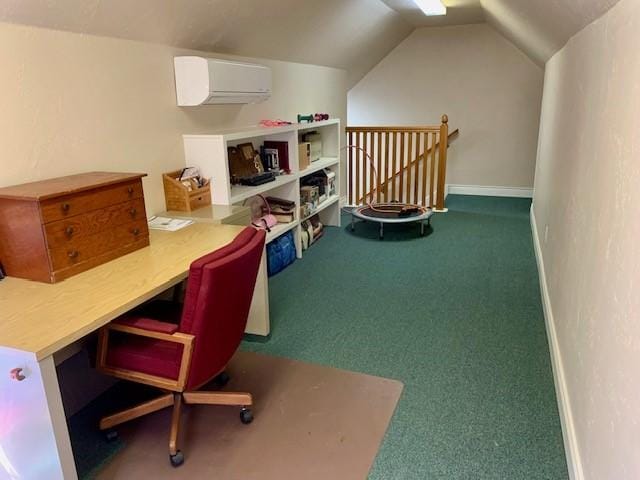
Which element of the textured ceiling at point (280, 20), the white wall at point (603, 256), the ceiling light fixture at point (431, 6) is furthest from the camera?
the ceiling light fixture at point (431, 6)

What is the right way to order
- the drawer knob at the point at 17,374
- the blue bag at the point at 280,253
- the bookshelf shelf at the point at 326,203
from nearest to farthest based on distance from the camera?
the drawer knob at the point at 17,374 → the blue bag at the point at 280,253 → the bookshelf shelf at the point at 326,203

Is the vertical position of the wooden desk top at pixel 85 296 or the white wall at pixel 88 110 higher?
the white wall at pixel 88 110

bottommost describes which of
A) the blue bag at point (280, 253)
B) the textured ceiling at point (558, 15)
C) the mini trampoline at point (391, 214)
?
the blue bag at point (280, 253)

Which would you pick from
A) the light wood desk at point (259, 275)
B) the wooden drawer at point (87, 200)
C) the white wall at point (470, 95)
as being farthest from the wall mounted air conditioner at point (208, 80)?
the white wall at point (470, 95)

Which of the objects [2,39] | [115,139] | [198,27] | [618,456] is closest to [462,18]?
[198,27]

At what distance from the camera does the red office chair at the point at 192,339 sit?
68.8 inches

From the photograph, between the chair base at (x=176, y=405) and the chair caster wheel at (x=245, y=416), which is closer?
the chair base at (x=176, y=405)

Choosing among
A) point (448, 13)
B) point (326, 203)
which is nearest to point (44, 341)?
point (326, 203)

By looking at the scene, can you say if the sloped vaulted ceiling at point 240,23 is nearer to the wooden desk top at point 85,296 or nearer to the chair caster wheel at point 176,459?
the wooden desk top at point 85,296

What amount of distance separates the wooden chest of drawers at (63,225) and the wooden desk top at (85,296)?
0.06 metres

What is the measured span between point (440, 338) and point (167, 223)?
1.75 meters

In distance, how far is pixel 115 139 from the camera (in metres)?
2.53

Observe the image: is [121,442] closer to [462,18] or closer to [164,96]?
[164,96]

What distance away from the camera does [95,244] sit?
1.99 m
